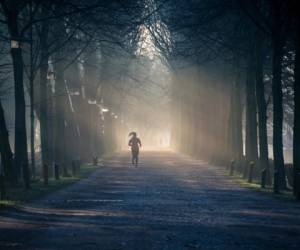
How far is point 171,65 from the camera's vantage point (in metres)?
62.6

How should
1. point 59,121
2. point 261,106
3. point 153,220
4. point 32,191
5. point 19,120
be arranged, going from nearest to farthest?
point 153,220 < point 32,191 < point 19,120 < point 261,106 < point 59,121

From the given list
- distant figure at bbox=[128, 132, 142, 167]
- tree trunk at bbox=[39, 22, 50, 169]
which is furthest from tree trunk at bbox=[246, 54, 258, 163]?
distant figure at bbox=[128, 132, 142, 167]

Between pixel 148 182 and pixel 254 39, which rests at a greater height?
pixel 254 39

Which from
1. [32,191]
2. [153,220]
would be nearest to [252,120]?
[32,191]

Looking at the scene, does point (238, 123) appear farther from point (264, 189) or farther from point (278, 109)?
point (264, 189)

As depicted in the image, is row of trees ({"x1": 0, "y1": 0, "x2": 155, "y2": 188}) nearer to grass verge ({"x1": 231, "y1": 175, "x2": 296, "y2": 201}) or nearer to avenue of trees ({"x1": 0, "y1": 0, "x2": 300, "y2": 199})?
avenue of trees ({"x1": 0, "y1": 0, "x2": 300, "y2": 199})

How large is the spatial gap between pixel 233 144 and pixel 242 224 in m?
30.5

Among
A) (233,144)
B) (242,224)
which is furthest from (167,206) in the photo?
(233,144)

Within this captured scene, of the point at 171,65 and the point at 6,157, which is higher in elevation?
the point at 171,65

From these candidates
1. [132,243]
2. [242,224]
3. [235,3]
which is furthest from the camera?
[235,3]

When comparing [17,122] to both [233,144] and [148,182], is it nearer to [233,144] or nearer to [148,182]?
A: [148,182]

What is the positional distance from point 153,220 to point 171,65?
46.1 m

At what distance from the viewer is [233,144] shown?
46688 millimetres

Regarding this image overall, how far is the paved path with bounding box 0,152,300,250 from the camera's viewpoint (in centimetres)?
1322
